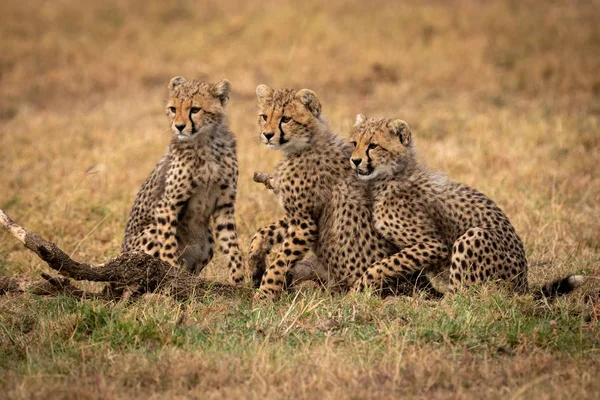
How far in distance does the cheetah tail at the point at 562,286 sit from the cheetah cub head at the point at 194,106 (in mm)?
1997

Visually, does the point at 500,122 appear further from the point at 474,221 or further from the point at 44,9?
the point at 44,9

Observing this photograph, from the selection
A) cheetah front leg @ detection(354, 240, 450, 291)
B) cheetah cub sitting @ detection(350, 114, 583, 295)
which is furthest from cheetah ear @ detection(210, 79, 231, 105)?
cheetah front leg @ detection(354, 240, 450, 291)

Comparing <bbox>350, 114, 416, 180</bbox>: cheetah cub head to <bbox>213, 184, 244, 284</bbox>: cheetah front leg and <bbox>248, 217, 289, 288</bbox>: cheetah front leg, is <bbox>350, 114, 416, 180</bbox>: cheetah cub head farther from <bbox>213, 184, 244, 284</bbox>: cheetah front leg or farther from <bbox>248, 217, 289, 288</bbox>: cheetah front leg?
<bbox>213, 184, 244, 284</bbox>: cheetah front leg

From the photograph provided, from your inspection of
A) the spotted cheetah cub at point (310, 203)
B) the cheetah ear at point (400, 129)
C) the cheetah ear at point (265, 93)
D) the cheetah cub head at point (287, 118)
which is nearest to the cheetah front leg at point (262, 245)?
the spotted cheetah cub at point (310, 203)

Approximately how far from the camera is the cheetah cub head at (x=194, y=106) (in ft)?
16.3

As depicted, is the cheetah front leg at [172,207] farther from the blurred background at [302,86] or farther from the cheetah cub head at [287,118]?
the cheetah cub head at [287,118]

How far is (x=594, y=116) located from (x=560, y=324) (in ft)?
17.6

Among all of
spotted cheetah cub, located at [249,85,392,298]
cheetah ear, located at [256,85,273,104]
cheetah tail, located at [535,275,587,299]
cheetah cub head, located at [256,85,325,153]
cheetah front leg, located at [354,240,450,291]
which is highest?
cheetah ear, located at [256,85,273,104]

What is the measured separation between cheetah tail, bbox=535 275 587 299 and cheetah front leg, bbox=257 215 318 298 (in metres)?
1.18

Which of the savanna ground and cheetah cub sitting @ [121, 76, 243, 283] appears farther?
cheetah cub sitting @ [121, 76, 243, 283]

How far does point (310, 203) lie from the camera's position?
473 centimetres

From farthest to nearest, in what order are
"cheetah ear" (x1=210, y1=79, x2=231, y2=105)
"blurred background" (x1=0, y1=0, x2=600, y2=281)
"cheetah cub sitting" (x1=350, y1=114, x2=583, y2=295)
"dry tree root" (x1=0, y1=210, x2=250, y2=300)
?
"blurred background" (x1=0, y1=0, x2=600, y2=281) < "cheetah ear" (x1=210, y1=79, x2=231, y2=105) < "cheetah cub sitting" (x1=350, y1=114, x2=583, y2=295) < "dry tree root" (x1=0, y1=210, x2=250, y2=300)

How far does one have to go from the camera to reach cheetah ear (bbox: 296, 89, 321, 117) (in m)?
4.74

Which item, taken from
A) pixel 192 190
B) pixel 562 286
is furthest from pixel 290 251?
pixel 562 286
